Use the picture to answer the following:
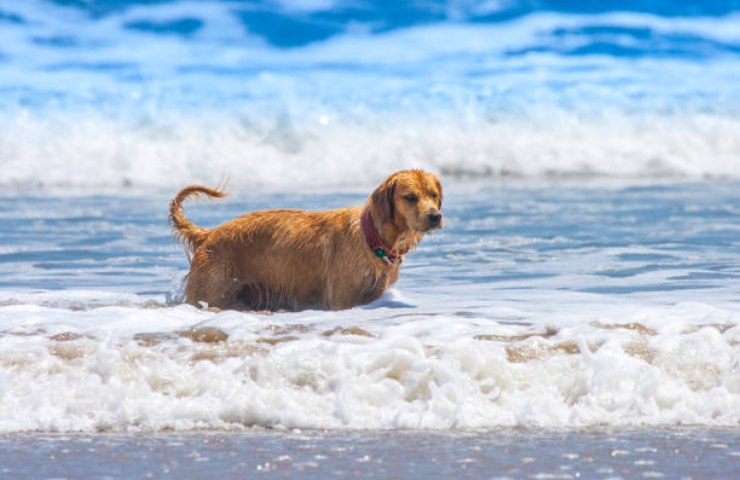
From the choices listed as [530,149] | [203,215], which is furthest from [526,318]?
[530,149]

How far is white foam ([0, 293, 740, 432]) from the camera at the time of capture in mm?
5109

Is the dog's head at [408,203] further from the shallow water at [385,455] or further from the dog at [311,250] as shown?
the shallow water at [385,455]

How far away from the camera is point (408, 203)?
287 inches

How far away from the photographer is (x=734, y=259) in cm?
1009

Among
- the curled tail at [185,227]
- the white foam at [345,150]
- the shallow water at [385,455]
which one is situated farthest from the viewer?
the white foam at [345,150]

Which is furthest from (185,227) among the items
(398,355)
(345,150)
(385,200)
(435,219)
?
(345,150)

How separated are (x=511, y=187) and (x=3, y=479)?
17295 millimetres

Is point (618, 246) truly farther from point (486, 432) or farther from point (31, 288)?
point (486, 432)

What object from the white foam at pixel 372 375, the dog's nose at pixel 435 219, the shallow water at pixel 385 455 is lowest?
the shallow water at pixel 385 455

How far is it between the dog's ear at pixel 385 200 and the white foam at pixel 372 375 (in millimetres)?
1112

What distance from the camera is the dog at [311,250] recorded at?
24.1 feet

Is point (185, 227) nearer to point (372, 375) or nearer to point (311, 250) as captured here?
point (311, 250)

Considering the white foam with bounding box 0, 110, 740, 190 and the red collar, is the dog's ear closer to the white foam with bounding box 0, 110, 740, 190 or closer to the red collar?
the red collar

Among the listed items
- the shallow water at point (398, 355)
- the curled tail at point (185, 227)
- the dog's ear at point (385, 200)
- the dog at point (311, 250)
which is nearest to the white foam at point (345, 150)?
the shallow water at point (398, 355)
